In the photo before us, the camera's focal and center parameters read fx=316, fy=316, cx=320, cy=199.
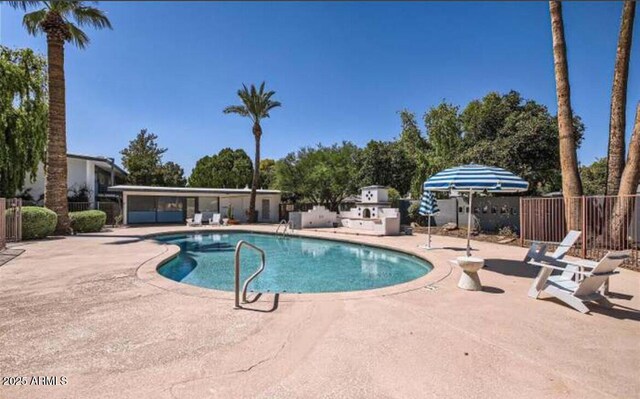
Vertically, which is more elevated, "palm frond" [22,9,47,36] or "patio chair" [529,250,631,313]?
"palm frond" [22,9,47,36]

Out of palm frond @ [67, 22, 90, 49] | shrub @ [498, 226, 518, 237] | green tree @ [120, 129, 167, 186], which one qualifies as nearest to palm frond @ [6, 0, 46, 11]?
palm frond @ [67, 22, 90, 49]

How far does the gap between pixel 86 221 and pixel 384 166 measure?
2338cm

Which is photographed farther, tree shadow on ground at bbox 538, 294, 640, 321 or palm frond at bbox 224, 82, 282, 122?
palm frond at bbox 224, 82, 282, 122

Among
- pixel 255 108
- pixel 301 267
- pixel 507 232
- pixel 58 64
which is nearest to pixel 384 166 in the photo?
pixel 255 108

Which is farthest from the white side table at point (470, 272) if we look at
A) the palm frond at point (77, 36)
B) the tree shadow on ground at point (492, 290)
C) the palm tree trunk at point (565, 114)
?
the palm frond at point (77, 36)

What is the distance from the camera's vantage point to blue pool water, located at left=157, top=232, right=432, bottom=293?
27.2 feet

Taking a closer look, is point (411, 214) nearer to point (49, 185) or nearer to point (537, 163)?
point (537, 163)

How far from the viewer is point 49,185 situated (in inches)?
577

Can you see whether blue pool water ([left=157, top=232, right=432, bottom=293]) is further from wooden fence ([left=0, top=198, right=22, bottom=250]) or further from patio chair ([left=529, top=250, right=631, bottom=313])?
wooden fence ([left=0, top=198, right=22, bottom=250])

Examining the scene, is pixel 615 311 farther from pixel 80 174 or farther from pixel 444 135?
pixel 80 174

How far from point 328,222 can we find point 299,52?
1225 cm

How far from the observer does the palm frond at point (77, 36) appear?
1487cm

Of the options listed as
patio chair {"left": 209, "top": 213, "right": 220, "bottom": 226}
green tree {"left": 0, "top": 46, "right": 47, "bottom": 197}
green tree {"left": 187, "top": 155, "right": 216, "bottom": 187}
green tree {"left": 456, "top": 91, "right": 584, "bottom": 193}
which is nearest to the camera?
green tree {"left": 456, "top": 91, "right": 584, "bottom": 193}

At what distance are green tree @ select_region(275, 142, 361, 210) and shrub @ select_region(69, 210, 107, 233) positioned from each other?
43.1 feet
